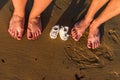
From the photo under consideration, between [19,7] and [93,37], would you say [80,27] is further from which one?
[19,7]

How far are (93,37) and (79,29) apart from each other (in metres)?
0.23

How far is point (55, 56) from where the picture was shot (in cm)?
339

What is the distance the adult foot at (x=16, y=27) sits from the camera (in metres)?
3.41

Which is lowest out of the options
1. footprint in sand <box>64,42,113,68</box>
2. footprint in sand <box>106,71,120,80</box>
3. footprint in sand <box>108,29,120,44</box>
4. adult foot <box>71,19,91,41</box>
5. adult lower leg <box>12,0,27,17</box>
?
footprint in sand <box>106,71,120,80</box>

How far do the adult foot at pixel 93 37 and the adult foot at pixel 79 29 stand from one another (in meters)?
0.09

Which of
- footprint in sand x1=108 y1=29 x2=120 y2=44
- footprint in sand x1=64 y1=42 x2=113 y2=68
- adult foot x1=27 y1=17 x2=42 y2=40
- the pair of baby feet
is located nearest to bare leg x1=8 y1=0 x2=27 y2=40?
the pair of baby feet

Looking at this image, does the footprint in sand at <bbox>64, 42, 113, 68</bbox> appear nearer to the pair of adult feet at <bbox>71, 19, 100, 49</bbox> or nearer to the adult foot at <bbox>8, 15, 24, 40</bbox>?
the pair of adult feet at <bbox>71, 19, 100, 49</bbox>

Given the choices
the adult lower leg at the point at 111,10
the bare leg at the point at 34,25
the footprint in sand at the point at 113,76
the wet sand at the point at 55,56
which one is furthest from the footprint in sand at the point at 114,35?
the bare leg at the point at 34,25

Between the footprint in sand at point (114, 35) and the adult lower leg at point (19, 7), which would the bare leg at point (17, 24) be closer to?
the adult lower leg at point (19, 7)

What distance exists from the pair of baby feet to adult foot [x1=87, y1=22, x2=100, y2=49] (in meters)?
0.73

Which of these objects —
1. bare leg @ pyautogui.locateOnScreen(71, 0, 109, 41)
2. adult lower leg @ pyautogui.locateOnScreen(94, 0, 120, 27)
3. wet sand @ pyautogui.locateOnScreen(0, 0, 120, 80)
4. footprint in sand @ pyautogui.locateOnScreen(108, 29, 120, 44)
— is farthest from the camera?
footprint in sand @ pyautogui.locateOnScreen(108, 29, 120, 44)

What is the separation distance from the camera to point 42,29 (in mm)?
3590

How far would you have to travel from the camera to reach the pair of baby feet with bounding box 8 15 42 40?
343 centimetres

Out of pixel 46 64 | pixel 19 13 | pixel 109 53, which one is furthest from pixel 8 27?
pixel 109 53
